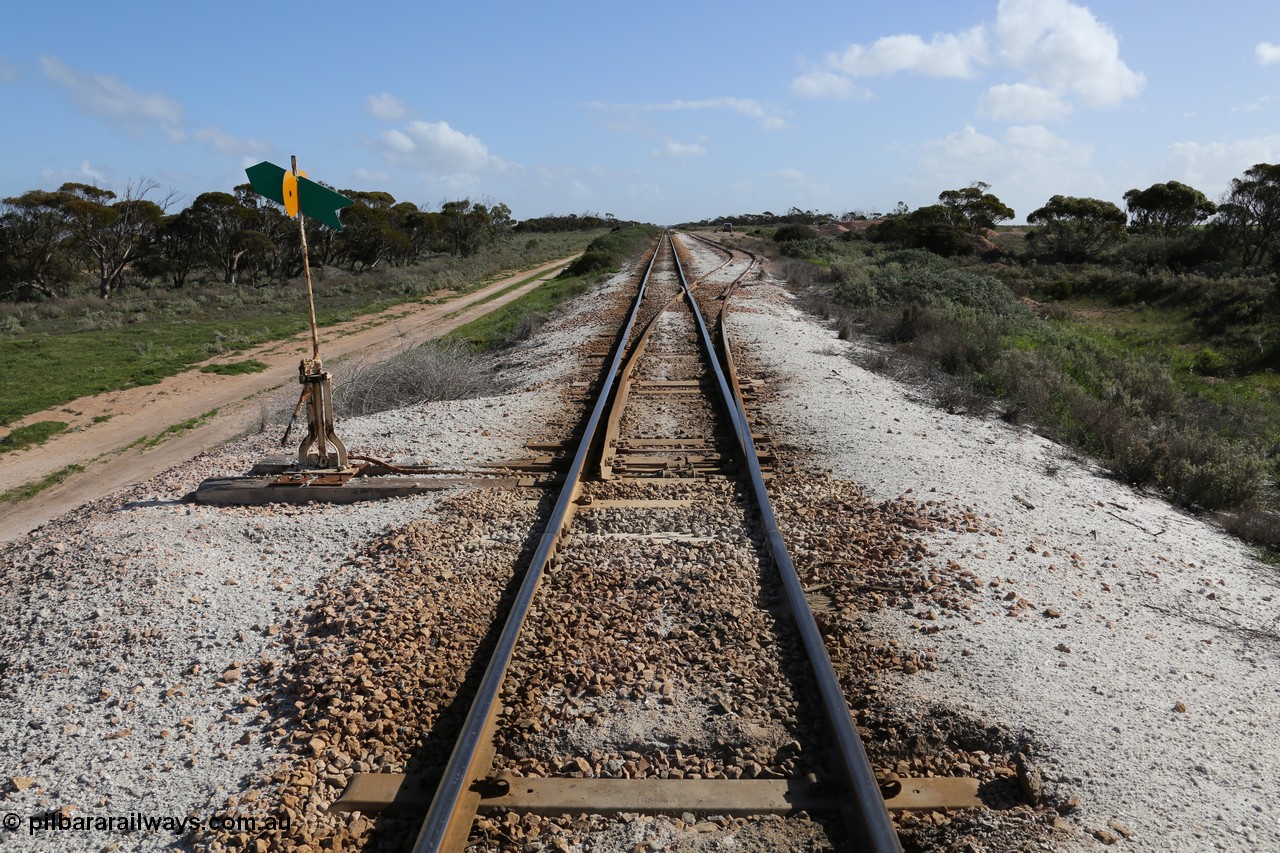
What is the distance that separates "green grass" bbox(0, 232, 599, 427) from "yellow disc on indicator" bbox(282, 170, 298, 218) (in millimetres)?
11060

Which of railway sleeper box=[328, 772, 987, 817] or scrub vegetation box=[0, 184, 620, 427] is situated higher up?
scrub vegetation box=[0, 184, 620, 427]

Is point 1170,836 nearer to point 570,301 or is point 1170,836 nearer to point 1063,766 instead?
point 1063,766

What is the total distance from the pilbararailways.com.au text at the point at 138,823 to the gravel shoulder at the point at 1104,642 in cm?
279

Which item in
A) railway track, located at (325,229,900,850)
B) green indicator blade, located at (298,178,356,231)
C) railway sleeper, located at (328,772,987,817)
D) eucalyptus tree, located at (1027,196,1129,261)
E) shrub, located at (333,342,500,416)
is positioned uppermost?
→ eucalyptus tree, located at (1027,196,1129,261)

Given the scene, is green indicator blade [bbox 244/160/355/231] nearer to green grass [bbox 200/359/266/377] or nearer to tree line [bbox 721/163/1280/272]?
green grass [bbox 200/359/266/377]

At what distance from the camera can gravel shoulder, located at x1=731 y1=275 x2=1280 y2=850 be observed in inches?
132

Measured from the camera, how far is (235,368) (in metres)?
19.2

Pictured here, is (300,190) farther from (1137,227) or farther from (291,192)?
(1137,227)

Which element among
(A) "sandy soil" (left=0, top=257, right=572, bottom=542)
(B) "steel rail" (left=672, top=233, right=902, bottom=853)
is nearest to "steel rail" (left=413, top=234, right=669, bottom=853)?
(B) "steel rail" (left=672, top=233, right=902, bottom=853)

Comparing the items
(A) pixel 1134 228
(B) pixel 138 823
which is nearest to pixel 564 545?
(B) pixel 138 823

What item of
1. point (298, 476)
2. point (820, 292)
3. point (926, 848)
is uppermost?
point (820, 292)

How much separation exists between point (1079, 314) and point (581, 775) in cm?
2823

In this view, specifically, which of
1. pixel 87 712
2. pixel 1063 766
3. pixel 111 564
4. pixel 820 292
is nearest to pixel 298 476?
pixel 111 564

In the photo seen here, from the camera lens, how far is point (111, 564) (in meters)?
5.44
